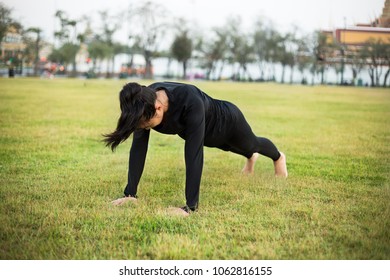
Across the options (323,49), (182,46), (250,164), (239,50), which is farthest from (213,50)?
(250,164)

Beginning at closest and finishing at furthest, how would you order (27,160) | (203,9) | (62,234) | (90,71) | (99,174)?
(62,234) → (99,174) → (27,160) → (203,9) → (90,71)

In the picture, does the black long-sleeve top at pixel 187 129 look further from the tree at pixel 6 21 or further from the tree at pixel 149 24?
the tree at pixel 149 24

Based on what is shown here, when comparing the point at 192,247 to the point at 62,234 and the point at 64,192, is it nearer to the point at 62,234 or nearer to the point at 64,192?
the point at 62,234

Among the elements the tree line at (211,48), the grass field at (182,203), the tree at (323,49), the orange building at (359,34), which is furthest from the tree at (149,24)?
the grass field at (182,203)

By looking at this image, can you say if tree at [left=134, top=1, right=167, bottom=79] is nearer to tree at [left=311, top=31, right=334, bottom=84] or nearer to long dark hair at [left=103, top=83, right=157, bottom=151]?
tree at [left=311, top=31, right=334, bottom=84]

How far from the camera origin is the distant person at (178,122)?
244 cm

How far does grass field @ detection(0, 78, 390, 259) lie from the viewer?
2.20m

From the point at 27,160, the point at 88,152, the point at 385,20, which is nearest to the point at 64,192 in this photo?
the point at 27,160

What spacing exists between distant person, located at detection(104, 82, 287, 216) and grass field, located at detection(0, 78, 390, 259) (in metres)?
0.24

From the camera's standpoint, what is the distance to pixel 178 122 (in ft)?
8.83

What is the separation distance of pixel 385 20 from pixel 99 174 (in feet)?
9.77

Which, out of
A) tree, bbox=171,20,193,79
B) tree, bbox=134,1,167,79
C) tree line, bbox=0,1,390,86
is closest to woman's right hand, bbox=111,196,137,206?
tree, bbox=134,1,167,79
